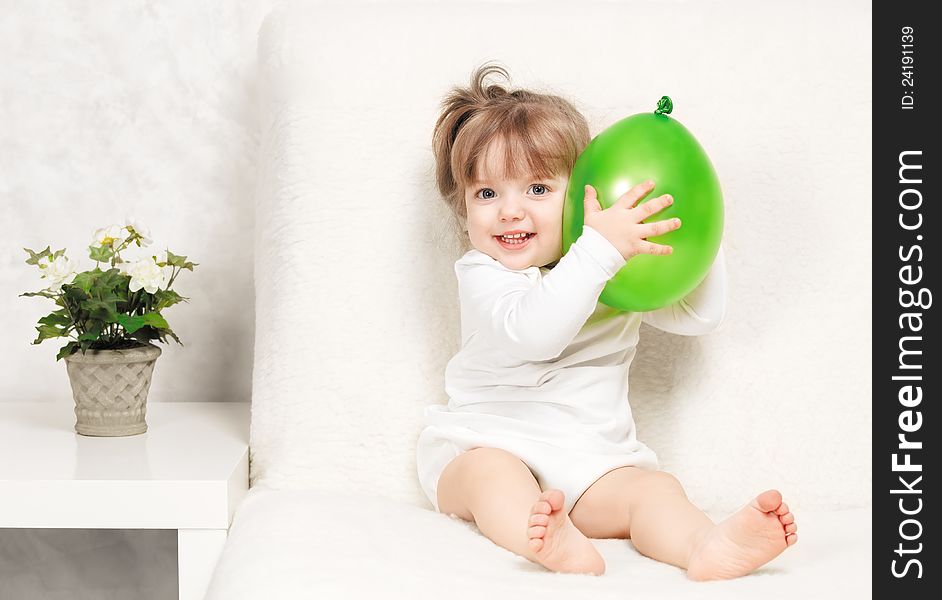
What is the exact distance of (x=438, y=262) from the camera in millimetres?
1361

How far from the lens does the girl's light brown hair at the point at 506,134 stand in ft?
3.87

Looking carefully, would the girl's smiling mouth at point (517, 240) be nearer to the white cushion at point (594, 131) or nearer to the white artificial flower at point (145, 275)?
the white cushion at point (594, 131)

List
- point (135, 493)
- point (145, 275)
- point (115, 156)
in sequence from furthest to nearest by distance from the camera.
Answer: point (115, 156) < point (145, 275) < point (135, 493)

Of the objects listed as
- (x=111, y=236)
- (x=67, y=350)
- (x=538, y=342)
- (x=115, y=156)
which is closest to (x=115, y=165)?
(x=115, y=156)

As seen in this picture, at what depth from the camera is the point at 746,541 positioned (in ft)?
2.99

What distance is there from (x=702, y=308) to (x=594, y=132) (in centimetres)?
31

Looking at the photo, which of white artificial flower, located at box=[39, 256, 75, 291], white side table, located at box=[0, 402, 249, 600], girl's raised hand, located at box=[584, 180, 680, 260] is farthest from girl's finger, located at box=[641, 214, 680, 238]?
white artificial flower, located at box=[39, 256, 75, 291]

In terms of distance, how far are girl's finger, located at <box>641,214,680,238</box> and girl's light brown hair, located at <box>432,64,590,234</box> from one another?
196 millimetres

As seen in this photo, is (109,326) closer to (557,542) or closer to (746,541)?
(557,542)

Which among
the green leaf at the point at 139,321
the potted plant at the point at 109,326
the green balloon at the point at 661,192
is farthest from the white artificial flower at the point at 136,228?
the green balloon at the point at 661,192

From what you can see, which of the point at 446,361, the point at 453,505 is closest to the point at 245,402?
the point at 446,361

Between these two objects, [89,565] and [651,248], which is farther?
[89,565]

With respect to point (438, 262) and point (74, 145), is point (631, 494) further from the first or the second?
point (74, 145)
